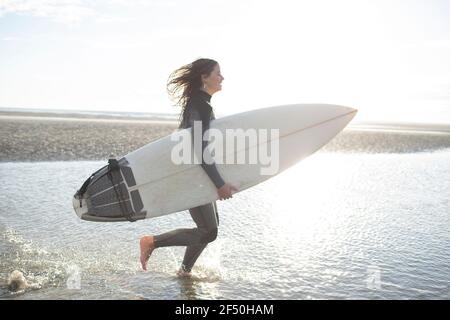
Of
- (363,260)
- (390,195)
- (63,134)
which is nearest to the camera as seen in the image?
(363,260)

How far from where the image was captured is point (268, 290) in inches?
180

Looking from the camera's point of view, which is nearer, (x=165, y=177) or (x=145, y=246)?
(x=145, y=246)

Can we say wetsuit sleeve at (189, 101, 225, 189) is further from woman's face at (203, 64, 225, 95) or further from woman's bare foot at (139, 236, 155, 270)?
woman's bare foot at (139, 236, 155, 270)

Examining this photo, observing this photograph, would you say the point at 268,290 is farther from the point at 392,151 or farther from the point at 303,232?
the point at 392,151

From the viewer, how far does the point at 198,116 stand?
444 centimetres

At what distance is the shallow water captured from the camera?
464cm

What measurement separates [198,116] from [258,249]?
231 cm

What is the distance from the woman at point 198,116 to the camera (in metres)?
4.49

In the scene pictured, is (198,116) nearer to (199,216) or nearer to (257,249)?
(199,216)

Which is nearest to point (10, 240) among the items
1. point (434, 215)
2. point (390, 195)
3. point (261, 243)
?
point (261, 243)

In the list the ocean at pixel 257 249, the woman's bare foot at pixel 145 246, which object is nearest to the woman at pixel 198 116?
the woman's bare foot at pixel 145 246

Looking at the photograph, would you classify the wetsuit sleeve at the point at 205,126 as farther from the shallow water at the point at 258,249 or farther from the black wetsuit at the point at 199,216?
the shallow water at the point at 258,249

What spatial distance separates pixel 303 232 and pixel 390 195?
4.23m

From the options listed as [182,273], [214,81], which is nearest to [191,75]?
[214,81]
